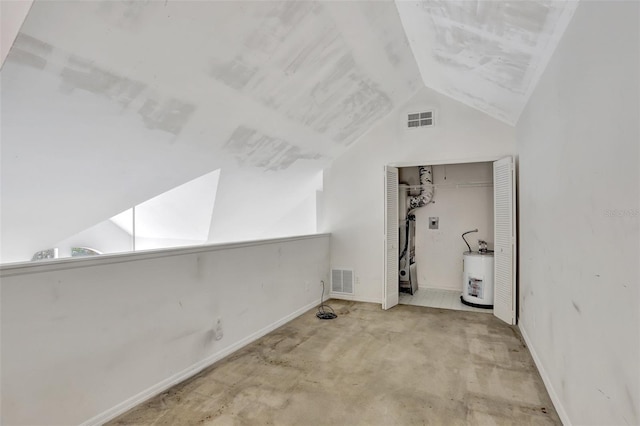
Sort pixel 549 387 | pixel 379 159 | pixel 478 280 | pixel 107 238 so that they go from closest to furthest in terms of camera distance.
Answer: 1. pixel 549 387
2. pixel 478 280
3. pixel 379 159
4. pixel 107 238

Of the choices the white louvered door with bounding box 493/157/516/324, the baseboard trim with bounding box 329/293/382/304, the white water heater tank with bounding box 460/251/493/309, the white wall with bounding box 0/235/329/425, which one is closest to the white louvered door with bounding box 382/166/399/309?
the baseboard trim with bounding box 329/293/382/304

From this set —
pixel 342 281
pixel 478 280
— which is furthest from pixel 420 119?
pixel 342 281

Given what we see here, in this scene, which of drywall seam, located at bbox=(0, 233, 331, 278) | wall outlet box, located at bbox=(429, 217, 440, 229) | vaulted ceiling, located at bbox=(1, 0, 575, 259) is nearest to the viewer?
drywall seam, located at bbox=(0, 233, 331, 278)

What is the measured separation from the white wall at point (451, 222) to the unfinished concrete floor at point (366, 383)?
1.81m

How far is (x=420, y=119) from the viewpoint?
15.9 ft

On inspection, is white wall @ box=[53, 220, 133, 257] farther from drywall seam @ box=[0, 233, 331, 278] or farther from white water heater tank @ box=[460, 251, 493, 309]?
white water heater tank @ box=[460, 251, 493, 309]

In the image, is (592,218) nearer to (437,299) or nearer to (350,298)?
(437,299)

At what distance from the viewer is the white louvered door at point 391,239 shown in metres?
4.65

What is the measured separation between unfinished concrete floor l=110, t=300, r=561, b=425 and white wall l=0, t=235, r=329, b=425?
20cm

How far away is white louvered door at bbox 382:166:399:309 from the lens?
4.65m

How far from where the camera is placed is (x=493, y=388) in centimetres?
254

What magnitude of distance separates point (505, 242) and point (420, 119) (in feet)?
6.78

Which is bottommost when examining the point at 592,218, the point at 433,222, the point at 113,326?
the point at 113,326

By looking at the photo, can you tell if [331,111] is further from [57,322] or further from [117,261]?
[57,322]
